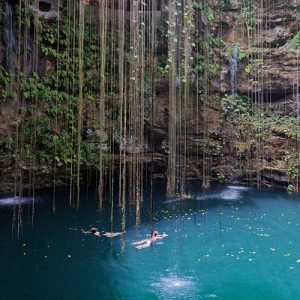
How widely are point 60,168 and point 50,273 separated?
180 inches

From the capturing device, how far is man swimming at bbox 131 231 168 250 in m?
5.43

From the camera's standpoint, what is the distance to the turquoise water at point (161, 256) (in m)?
4.24

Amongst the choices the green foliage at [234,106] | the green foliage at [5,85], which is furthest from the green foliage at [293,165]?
the green foliage at [5,85]

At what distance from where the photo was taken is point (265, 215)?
285 inches

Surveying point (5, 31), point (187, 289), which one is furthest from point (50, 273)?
point (5, 31)

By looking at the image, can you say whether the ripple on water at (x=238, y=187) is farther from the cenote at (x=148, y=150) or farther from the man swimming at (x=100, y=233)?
the man swimming at (x=100, y=233)

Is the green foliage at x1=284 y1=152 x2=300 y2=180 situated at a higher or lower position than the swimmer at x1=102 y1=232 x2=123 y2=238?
higher

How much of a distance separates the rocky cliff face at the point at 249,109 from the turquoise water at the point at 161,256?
2554mm

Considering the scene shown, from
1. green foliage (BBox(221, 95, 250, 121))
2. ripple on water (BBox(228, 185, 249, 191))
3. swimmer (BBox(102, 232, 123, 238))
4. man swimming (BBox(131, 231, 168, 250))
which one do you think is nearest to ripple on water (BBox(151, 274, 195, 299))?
man swimming (BBox(131, 231, 168, 250))

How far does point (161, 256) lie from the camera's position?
203 inches

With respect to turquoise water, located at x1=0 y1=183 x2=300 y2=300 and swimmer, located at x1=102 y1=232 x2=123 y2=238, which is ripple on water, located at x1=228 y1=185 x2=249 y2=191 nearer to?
turquoise water, located at x1=0 y1=183 x2=300 y2=300

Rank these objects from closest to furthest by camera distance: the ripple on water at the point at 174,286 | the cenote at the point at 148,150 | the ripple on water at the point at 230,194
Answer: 1. the ripple on water at the point at 174,286
2. the cenote at the point at 148,150
3. the ripple on water at the point at 230,194

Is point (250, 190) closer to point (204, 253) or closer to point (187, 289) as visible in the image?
point (204, 253)

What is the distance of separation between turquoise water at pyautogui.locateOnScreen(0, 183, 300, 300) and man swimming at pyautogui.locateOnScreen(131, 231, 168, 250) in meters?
0.12
